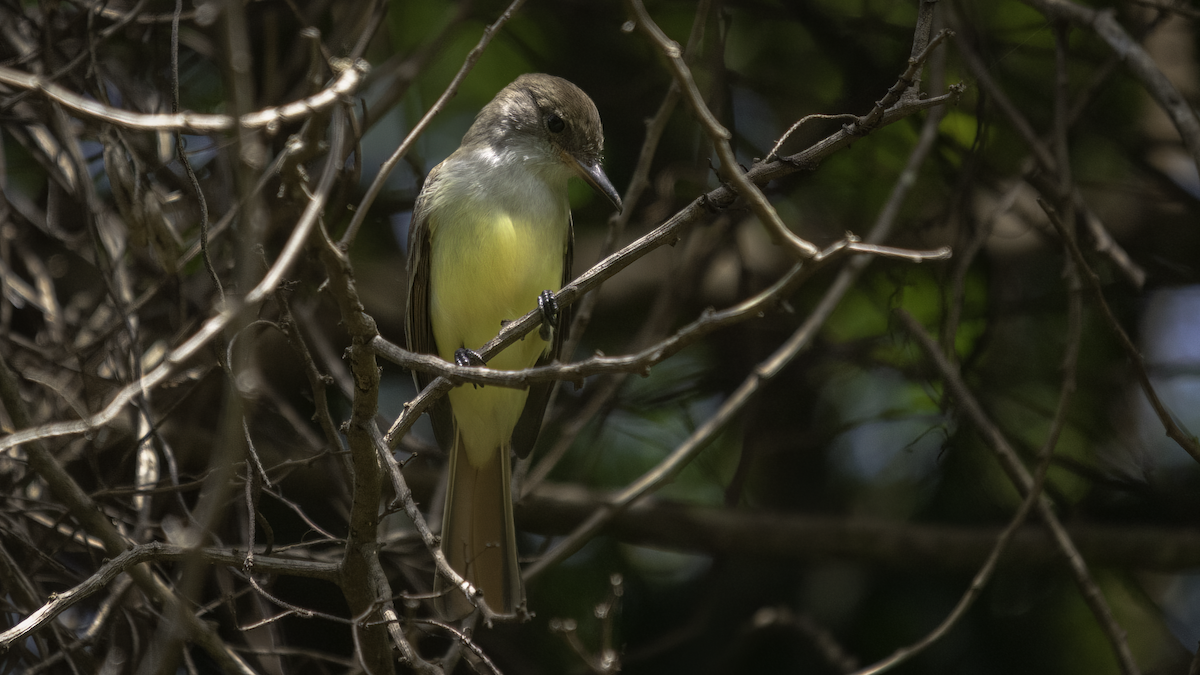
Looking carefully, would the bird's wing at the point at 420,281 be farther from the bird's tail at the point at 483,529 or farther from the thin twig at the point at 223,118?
the thin twig at the point at 223,118

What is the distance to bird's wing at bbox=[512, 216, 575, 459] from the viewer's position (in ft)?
12.5

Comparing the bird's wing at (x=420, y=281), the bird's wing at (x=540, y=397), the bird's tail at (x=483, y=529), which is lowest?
the bird's tail at (x=483, y=529)

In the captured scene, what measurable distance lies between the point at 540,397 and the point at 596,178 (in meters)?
0.85

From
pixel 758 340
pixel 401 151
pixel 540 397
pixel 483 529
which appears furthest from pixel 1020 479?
pixel 401 151

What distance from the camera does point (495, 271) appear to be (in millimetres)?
3496

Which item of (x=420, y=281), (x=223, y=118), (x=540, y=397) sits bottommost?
(x=540, y=397)

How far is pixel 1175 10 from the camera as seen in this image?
337 centimetres

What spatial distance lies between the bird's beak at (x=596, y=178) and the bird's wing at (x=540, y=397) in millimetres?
208

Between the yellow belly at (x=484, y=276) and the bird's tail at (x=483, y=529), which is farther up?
the yellow belly at (x=484, y=276)

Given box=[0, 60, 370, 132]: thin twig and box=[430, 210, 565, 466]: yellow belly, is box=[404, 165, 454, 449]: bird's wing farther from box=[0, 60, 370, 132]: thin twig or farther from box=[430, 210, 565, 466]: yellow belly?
box=[0, 60, 370, 132]: thin twig

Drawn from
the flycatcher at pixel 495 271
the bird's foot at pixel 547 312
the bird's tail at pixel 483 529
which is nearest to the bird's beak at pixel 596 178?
the flycatcher at pixel 495 271

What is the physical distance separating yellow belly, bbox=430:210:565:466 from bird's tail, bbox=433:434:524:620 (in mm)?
59

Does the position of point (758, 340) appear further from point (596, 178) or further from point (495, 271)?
point (495, 271)

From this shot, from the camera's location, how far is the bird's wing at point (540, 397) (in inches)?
150
